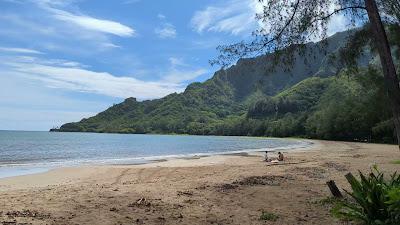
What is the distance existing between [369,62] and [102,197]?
816 cm

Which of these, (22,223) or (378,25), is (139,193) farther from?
(378,25)

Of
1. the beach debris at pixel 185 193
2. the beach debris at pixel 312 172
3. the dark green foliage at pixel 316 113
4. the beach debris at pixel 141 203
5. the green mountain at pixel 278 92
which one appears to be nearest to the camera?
the beach debris at pixel 141 203

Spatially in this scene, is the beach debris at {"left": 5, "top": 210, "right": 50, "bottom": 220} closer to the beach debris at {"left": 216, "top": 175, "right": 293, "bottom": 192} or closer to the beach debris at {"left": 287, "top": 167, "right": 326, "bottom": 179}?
the beach debris at {"left": 216, "top": 175, "right": 293, "bottom": 192}

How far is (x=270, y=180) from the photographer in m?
14.6

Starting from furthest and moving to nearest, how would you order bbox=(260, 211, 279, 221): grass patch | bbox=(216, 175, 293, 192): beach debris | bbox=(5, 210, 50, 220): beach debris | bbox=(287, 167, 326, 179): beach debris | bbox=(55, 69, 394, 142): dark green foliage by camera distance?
bbox=(55, 69, 394, 142): dark green foliage, bbox=(287, 167, 326, 179): beach debris, bbox=(216, 175, 293, 192): beach debris, bbox=(5, 210, 50, 220): beach debris, bbox=(260, 211, 279, 221): grass patch

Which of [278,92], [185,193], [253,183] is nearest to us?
[185,193]

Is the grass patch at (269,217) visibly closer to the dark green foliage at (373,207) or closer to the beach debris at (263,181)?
the dark green foliage at (373,207)

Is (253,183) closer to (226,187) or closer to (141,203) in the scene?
(226,187)

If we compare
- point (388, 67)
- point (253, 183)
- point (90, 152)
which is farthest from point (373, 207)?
point (90, 152)

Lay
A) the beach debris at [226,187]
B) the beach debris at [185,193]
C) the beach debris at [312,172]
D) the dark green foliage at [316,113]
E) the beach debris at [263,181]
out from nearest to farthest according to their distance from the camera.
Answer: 1. the beach debris at [185,193]
2. the beach debris at [226,187]
3. the beach debris at [263,181]
4. the beach debris at [312,172]
5. the dark green foliage at [316,113]

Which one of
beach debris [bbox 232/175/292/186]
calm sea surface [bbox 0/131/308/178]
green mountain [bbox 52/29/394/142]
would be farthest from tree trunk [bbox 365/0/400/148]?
calm sea surface [bbox 0/131/308/178]

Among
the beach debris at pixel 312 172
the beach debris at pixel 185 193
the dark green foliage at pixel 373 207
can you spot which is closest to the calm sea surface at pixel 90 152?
the beach debris at pixel 185 193

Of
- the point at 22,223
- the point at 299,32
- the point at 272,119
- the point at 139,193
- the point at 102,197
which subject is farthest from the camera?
the point at 272,119

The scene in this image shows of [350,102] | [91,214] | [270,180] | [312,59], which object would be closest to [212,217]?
[91,214]
